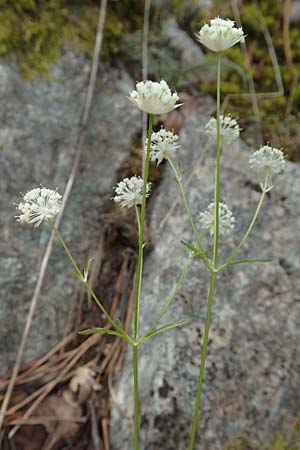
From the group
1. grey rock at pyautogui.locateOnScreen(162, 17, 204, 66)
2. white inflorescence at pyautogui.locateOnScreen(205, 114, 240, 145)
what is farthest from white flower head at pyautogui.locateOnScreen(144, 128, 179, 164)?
grey rock at pyautogui.locateOnScreen(162, 17, 204, 66)

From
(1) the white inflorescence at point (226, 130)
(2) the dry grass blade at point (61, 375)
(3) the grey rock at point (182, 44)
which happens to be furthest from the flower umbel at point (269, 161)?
(3) the grey rock at point (182, 44)

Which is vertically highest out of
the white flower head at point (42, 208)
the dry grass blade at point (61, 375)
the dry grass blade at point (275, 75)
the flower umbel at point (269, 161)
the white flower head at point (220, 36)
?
the dry grass blade at point (275, 75)

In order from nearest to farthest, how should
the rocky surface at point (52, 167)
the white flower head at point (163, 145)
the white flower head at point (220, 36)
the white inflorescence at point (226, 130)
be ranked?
the white flower head at point (220, 36) → the white flower head at point (163, 145) → the white inflorescence at point (226, 130) → the rocky surface at point (52, 167)

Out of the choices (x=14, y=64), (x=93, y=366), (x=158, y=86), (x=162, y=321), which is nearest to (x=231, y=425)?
(x=162, y=321)

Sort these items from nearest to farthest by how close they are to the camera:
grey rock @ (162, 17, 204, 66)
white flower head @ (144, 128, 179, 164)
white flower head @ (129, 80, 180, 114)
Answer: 1. white flower head @ (129, 80, 180, 114)
2. white flower head @ (144, 128, 179, 164)
3. grey rock @ (162, 17, 204, 66)

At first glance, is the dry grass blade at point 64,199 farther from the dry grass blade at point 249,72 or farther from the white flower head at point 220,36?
the white flower head at point 220,36

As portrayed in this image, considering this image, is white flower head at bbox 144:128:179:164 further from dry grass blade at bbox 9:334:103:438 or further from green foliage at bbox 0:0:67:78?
green foliage at bbox 0:0:67:78

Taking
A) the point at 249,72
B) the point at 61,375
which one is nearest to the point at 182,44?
the point at 249,72
